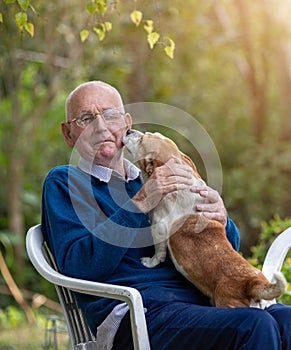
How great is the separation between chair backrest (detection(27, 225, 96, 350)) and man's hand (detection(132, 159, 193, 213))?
0.49 metres

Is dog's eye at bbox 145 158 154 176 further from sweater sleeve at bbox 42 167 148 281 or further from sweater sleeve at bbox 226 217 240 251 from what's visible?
sweater sleeve at bbox 226 217 240 251

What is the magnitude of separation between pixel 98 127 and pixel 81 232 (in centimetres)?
53

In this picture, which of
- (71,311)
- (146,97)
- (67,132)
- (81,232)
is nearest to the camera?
(81,232)

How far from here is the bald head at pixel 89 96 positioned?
3322mm

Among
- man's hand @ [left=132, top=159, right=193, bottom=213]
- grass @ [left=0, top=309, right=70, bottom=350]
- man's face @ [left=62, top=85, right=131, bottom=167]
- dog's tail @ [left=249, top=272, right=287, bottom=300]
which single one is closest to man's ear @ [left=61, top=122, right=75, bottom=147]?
man's face @ [left=62, top=85, right=131, bottom=167]

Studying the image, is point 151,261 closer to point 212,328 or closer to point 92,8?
point 212,328

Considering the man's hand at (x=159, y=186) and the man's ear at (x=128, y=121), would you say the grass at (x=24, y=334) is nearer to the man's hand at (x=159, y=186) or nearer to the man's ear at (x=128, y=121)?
the man's ear at (x=128, y=121)

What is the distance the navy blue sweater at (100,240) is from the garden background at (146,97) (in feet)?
12.7

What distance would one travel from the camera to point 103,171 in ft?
10.6

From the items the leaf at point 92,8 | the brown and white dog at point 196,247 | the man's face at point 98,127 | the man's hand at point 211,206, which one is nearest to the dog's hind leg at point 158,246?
the brown and white dog at point 196,247

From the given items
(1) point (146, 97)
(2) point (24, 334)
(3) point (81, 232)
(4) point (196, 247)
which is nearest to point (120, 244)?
(3) point (81, 232)

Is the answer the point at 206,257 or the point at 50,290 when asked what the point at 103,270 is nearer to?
the point at 206,257

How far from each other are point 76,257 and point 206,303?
1.77ft

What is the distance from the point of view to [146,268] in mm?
3051
